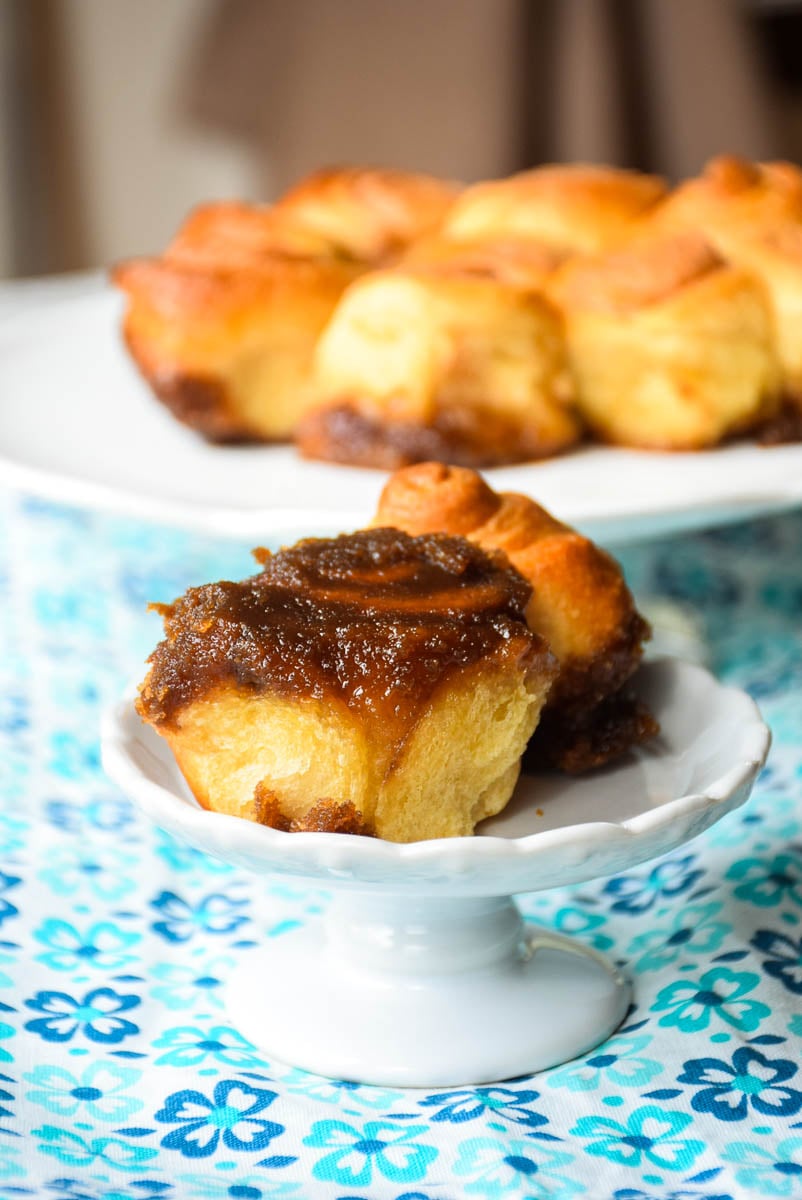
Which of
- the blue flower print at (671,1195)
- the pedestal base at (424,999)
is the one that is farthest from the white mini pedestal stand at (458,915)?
the blue flower print at (671,1195)

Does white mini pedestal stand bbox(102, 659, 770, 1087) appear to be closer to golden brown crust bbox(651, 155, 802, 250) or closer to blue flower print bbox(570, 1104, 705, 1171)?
blue flower print bbox(570, 1104, 705, 1171)

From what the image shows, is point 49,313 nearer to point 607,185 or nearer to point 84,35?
point 607,185

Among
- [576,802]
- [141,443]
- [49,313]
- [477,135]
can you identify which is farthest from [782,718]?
[477,135]

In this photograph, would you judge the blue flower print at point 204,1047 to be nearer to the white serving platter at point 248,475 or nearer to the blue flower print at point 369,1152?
the blue flower print at point 369,1152

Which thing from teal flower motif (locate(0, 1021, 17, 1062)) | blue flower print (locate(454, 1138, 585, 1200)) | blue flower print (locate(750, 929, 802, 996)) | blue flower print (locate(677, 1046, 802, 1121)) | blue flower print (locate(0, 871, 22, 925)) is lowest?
blue flower print (locate(0, 871, 22, 925))

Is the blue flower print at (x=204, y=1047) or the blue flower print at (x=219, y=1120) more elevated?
the blue flower print at (x=219, y=1120)

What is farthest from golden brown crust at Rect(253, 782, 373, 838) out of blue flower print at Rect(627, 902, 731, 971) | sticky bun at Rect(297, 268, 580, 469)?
sticky bun at Rect(297, 268, 580, 469)
